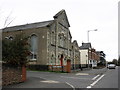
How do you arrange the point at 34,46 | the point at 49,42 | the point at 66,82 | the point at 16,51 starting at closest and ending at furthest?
the point at 16,51 < the point at 66,82 < the point at 49,42 < the point at 34,46

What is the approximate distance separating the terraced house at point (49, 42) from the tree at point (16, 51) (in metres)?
14.3

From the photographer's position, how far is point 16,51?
1498 cm

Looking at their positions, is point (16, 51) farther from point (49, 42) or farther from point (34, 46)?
point (34, 46)

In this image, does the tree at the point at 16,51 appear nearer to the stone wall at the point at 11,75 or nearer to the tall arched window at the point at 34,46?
the stone wall at the point at 11,75

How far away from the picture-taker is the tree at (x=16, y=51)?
14227 millimetres

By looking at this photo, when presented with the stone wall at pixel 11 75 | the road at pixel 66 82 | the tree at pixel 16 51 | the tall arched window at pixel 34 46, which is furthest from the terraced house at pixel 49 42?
the stone wall at pixel 11 75

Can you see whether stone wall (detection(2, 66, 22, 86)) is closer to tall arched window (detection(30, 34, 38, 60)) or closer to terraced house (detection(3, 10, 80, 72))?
terraced house (detection(3, 10, 80, 72))

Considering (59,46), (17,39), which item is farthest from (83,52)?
(17,39)

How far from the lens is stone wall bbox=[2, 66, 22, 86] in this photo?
13.1 meters

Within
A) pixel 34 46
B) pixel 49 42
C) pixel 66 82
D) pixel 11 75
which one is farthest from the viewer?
pixel 34 46

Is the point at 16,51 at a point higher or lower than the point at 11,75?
higher

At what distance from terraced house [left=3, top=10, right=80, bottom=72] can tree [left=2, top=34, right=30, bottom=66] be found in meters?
14.3

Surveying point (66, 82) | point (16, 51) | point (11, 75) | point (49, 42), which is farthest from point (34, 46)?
point (11, 75)

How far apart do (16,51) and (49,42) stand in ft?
61.4
